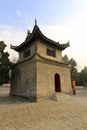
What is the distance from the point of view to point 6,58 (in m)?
14.3

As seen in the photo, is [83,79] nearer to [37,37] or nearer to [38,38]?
[38,38]

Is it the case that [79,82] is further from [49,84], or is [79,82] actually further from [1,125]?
[1,125]

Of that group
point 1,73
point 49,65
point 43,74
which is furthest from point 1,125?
point 1,73

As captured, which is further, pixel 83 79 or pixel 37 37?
pixel 83 79

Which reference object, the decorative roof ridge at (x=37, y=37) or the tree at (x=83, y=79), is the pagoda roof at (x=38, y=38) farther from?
the tree at (x=83, y=79)

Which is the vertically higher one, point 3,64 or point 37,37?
point 37,37

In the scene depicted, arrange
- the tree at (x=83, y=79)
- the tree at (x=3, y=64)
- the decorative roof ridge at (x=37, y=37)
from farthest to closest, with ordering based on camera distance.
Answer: the tree at (x=83, y=79), the tree at (x=3, y=64), the decorative roof ridge at (x=37, y=37)

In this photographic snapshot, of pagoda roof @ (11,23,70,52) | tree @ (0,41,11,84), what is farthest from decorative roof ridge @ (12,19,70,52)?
tree @ (0,41,11,84)

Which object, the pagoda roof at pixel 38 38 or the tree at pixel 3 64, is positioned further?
the tree at pixel 3 64

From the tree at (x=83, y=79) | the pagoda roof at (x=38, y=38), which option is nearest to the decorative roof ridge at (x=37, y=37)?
the pagoda roof at (x=38, y=38)

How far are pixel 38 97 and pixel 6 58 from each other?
597cm

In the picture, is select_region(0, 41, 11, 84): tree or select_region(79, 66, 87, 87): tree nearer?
select_region(0, 41, 11, 84): tree

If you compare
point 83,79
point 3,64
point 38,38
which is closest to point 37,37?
point 38,38

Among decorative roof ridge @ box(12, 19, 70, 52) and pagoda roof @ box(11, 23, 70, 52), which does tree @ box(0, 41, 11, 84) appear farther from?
decorative roof ridge @ box(12, 19, 70, 52)
